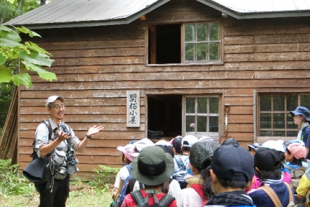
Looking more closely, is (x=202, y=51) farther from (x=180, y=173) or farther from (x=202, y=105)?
(x=180, y=173)

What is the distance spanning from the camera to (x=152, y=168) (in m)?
2.76

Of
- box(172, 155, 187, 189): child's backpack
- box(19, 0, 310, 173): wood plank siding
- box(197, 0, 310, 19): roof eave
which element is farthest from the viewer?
box(19, 0, 310, 173): wood plank siding

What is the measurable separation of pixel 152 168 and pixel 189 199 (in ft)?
1.20

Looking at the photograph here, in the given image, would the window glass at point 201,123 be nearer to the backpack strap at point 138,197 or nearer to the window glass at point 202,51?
the window glass at point 202,51

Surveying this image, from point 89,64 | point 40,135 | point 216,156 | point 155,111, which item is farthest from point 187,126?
point 216,156

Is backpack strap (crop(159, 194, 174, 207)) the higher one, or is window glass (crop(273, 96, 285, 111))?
window glass (crop(273, 96, 285, 111))

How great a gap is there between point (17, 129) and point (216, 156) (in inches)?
382

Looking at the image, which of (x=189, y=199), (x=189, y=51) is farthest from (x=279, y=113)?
(x=189, y=199)

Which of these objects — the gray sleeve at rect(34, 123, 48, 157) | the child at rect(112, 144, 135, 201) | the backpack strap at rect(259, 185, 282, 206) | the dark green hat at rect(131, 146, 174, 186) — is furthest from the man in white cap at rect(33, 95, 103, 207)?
the backpack strap at rect(259, 185, 282, 206)

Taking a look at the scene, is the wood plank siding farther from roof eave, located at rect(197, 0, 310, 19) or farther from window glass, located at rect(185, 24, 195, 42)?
roof eave, located at rect(197, 0, 310, 19)

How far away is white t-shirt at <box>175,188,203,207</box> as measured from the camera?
267 cm

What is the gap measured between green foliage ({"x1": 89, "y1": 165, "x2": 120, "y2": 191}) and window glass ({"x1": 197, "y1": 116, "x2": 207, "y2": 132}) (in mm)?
2468

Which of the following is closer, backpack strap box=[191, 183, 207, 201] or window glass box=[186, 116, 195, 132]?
backpack strap box=[191, 183, 207, 201]

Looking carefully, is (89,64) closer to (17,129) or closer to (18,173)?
(17,129)
